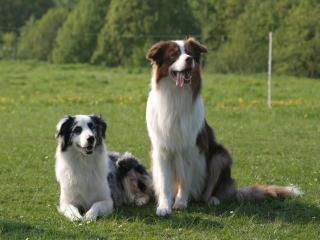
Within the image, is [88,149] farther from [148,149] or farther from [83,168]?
[148,149]

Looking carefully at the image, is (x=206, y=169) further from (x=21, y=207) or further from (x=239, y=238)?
(x=21, y=207)

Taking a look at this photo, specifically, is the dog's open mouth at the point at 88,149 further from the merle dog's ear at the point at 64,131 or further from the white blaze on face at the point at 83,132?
the merle dog's ear at the point at 64,131

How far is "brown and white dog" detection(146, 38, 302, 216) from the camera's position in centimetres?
747

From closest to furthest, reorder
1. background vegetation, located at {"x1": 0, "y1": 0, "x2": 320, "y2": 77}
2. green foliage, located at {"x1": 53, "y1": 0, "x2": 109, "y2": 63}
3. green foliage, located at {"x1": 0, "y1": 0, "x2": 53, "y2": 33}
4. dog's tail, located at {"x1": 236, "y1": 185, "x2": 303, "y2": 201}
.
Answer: dog's tail, located at {"x1": 236, "y1": 185, "x2": 303, "y2": 201} < background vegetation, located at {"x1": 0, "y1": 0, "x2": 320, "y2": 77} < green foliage, located at {"x1": 53, "y1": 0, "x2": 109, "y2": 63} < green foliage, located at {"x1": 0, "y1": 0, "x2": 53, "y2": 33}

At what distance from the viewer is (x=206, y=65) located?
147 feet

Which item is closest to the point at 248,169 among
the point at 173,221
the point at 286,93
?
the point at 173,221

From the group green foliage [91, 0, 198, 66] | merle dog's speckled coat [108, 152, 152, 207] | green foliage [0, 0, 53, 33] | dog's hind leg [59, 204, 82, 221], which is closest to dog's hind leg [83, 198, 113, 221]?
dog's hind leg [59, 204, 82, 221]

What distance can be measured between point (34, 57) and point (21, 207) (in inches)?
1941

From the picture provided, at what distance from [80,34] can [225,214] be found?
47.3 meters

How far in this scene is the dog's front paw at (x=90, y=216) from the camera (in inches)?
283

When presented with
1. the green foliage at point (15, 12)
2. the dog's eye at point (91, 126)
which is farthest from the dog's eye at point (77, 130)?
the green foliage at point (15, 12)

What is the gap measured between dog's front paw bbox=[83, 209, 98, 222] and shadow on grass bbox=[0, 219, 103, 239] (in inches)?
22.2

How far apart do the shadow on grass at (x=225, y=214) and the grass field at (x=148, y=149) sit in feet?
0.04

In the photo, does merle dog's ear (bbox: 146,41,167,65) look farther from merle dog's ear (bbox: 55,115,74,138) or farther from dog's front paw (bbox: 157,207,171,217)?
dog's front paw (bbox: 157,207,171,217)
